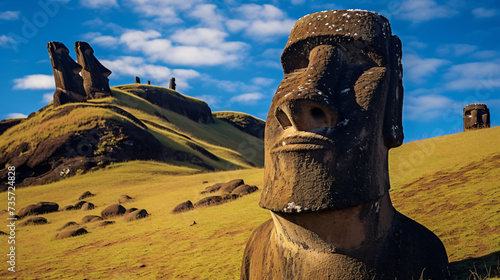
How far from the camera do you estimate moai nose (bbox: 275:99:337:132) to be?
347 cm

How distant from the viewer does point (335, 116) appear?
3535 millimetres

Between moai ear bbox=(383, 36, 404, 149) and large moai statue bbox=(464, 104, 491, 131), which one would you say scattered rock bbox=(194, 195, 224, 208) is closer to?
moai ear bbox=(383, 36, 404, 149)

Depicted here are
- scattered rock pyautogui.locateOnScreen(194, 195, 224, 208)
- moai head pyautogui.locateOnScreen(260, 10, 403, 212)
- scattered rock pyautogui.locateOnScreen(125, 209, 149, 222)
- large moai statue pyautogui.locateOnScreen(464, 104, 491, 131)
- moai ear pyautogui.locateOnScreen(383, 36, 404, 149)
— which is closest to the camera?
moai head pyautogui.locateOnScreen(260, 10, 403, 212)

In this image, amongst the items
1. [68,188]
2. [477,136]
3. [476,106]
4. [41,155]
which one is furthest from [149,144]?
[477,136]

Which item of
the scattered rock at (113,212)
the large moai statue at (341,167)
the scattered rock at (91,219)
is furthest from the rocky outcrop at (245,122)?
the large moai statue at (341,167)

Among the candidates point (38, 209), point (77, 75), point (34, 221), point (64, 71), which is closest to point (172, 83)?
point (77, 75)

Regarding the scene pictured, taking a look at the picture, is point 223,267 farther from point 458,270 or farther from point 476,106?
point 476,106

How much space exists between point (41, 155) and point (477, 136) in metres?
24.7

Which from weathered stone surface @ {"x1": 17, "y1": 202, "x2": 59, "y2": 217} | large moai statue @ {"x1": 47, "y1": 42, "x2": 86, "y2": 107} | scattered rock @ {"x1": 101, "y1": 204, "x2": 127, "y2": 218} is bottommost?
scattered rock @ {"x1": 101, "y1": 204, "x2": 127, "y2": 218}

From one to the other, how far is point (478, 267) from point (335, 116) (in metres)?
2.21

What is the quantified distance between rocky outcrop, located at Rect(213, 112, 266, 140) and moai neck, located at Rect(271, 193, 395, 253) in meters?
66.7

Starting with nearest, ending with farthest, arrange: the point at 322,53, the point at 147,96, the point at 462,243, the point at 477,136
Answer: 1. the point at 322,53
2. the point at 462,243
3. the point at 477,136
4. the point at 147,96

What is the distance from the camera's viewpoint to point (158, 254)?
7.75m

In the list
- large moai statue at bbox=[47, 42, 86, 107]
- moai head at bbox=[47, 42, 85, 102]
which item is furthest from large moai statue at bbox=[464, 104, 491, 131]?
moai head at bbox=[47, 42, 85, 102]
